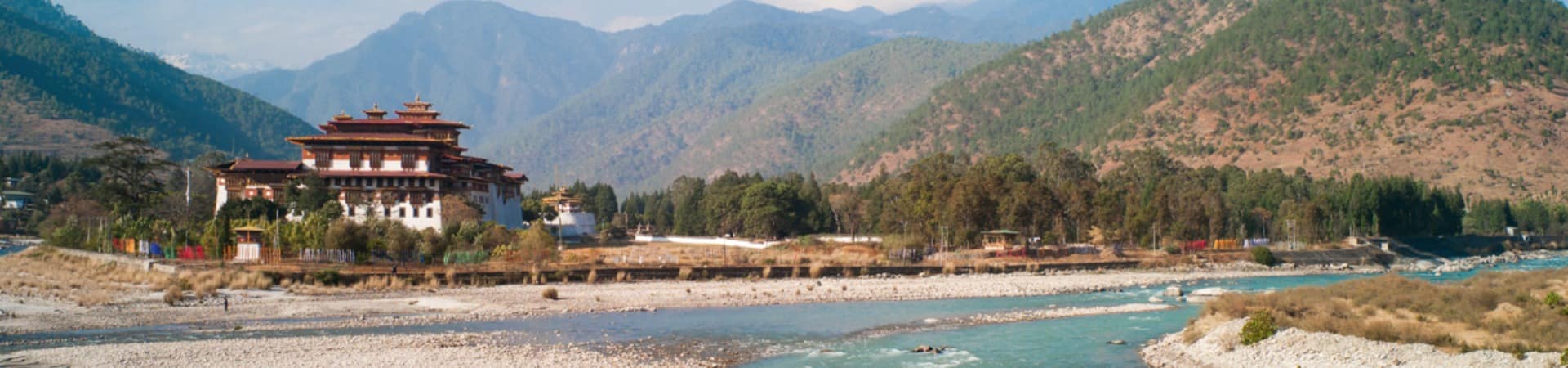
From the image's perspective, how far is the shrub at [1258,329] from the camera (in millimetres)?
30469

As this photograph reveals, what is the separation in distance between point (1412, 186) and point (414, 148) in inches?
3661

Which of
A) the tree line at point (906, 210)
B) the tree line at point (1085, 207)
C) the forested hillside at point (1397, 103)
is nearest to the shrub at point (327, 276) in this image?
the tree line at point (906, 210)

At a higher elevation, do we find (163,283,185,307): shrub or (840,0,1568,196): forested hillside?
(840,0,1568,196): forested hillside

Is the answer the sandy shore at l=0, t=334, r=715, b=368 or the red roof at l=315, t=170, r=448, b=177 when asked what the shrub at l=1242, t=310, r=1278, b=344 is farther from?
the red roof at l=315, t=170, r=448, b=177

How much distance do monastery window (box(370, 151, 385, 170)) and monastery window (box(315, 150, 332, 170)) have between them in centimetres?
315

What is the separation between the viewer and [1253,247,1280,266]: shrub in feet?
285

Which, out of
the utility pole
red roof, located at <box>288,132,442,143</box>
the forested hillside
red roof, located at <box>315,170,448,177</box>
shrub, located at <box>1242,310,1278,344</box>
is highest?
the forested hillside

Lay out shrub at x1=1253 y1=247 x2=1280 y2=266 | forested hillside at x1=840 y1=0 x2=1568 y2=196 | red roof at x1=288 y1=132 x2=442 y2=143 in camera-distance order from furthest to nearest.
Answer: forested hillside at x1=840 y1=0 x2=1568 y2=196, shrub at x1=1253 y1=247 x2=1280 y2=266, red roof at x1=288 y1=132 x2=442 y2=143

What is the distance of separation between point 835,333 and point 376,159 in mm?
53870

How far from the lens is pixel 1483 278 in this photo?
3750 cm

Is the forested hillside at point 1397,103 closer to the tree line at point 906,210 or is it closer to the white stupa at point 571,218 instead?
the tree line at point 906,210

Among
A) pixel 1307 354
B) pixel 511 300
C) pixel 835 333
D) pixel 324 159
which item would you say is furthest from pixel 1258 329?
pixel 324 159

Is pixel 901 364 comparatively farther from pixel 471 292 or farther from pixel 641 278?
pixel 641 278

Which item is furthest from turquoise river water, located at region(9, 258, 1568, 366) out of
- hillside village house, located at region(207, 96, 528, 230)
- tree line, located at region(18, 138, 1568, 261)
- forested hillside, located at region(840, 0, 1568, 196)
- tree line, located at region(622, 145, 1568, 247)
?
forested hillside, located at region(840, 0, 1568, 196)
